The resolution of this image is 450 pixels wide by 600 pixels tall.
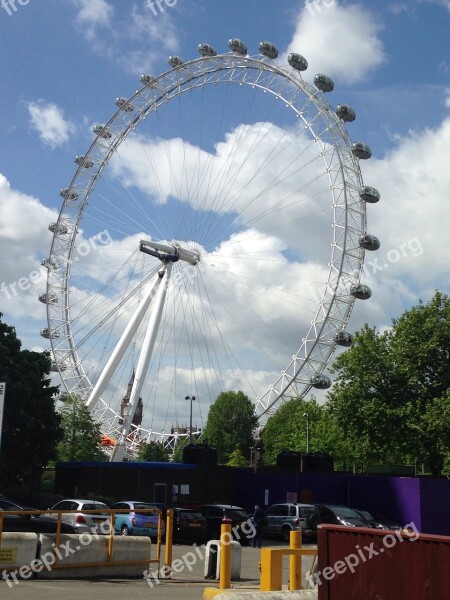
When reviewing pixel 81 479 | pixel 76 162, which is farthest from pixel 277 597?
pixel 76 162

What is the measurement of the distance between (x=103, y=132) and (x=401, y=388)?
29442 millimetres

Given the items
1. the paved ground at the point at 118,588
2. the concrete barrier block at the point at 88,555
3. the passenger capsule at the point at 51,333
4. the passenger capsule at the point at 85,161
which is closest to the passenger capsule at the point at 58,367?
the passenger capsule at the point at 51,333

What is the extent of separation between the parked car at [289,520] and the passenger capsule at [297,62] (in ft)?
94.1

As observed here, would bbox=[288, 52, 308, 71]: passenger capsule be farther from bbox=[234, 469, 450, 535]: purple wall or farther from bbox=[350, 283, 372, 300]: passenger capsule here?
bbox=[234, 469, 450, 535]: purple wall

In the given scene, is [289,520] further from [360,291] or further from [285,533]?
[360,291]

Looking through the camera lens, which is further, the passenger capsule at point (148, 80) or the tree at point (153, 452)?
the tree at point (153, 452)

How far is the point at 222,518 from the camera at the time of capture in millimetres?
33062

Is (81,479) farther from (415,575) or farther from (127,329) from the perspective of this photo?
(415,575)

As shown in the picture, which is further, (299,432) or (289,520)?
(299,432)

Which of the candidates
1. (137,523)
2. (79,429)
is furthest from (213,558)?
(79,429)

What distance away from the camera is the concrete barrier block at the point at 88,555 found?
18.3 meters

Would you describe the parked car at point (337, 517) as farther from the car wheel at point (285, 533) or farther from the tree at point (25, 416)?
the tree at point (25, 416)

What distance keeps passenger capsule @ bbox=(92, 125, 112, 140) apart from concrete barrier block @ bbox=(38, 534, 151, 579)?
4506cm

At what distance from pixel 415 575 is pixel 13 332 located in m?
40.2
